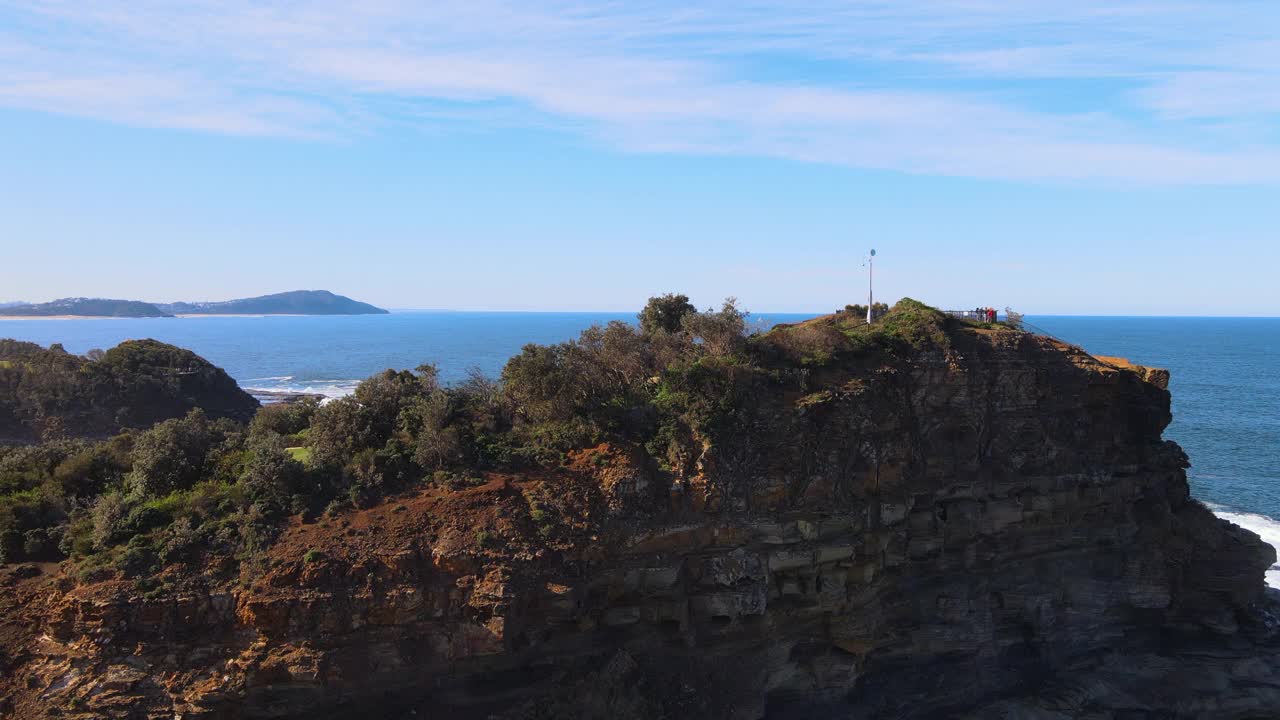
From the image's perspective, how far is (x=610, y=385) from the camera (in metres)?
24.2

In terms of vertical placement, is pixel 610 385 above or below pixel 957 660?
above

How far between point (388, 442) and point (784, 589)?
1131 centimetres

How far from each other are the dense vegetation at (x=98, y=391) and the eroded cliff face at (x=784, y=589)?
96.6ft

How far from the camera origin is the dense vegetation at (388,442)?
18.8m

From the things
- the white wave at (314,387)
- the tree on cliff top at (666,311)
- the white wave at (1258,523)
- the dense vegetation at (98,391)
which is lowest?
the white wave at (1258,523)

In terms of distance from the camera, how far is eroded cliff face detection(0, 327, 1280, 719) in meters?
17.0

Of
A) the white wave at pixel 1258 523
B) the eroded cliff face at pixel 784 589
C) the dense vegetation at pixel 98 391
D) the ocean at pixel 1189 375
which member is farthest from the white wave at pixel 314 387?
the white wave at pixel 1258 523

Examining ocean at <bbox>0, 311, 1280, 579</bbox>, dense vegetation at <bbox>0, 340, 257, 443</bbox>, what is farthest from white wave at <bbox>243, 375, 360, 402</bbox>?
dense vegetation at <bbox>0, 340, 257, 443</bbox>

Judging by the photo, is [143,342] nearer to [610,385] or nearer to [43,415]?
[43,415]

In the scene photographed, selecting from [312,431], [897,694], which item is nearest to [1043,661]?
[897,694]

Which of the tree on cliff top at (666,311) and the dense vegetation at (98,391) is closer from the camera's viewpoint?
the tree on cliff top at (666,311)

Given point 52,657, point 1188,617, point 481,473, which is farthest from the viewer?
point 1188,617

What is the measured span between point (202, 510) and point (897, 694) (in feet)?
63.9

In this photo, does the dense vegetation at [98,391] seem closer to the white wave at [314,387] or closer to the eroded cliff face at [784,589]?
the white wave at [314,387]
